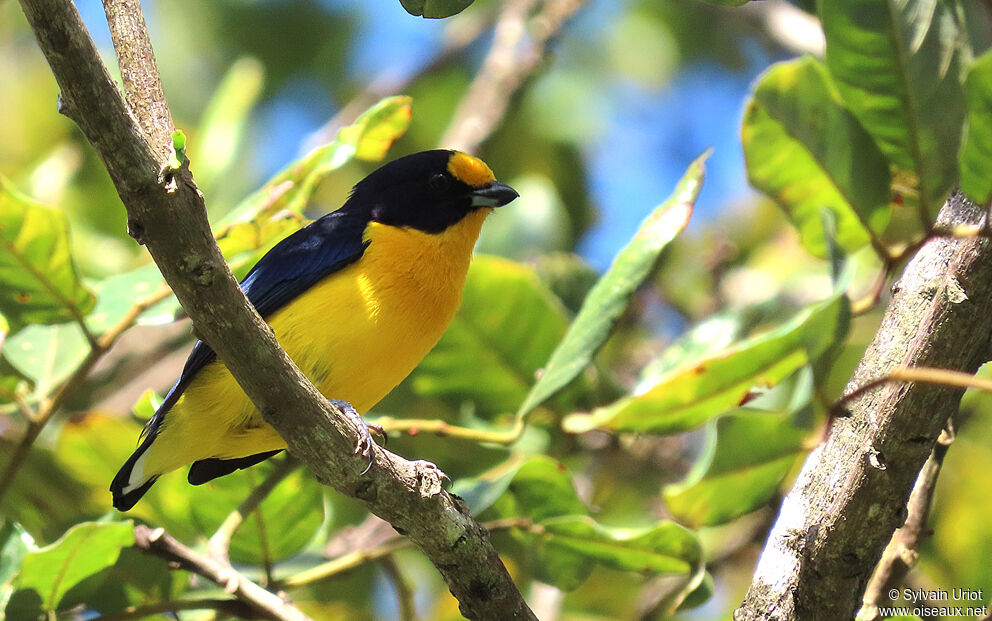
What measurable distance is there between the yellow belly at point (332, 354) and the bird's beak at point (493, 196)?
2.14 ft

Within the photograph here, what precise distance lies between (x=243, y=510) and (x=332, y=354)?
0.56 meters

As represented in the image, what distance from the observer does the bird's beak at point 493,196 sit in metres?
4.06

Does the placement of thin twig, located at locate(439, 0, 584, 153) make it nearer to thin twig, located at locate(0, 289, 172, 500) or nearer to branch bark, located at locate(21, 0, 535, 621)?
thin twig, located at locate(0, 289, 172, 500)

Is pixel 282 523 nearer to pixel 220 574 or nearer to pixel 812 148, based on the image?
pixel 220 574

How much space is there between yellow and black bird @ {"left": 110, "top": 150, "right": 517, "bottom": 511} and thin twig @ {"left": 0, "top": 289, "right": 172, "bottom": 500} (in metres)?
0.21

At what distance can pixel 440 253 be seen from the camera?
374 centimetres

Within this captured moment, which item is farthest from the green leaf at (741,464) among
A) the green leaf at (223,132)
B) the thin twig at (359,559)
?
the green leaf at (223,132)

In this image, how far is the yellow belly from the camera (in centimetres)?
326

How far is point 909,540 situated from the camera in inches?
104

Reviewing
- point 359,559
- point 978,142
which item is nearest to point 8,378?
point 359,559

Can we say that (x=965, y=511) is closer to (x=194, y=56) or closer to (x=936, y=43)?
(x=936, y=43)

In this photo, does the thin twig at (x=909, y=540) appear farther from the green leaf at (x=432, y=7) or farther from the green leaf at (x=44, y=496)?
the green leaf at (x=44, y=496)

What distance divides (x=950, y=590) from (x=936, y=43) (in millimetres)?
2026

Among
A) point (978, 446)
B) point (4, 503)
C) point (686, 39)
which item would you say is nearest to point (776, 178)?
point (978, 446)
